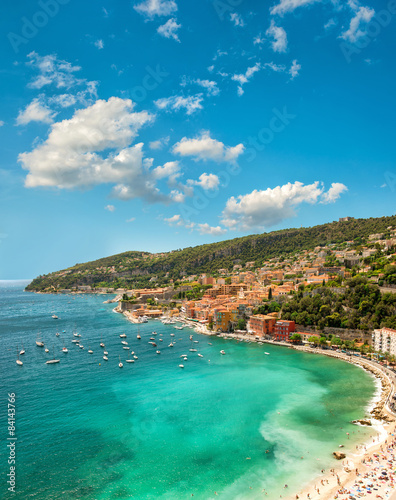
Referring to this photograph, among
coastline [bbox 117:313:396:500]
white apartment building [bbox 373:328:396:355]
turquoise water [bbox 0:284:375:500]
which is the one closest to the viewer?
coastline [bbox 117:313:396:500]

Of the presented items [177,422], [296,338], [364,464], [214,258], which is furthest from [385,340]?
[214,258]

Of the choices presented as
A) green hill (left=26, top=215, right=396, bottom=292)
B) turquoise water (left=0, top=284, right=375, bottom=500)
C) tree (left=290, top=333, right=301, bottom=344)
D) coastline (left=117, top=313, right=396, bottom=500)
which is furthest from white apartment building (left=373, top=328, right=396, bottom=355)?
green hill (left=26, top=215, right=396, bottom=292)

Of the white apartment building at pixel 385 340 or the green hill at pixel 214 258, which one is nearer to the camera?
the white apartment building at pixel 385 340

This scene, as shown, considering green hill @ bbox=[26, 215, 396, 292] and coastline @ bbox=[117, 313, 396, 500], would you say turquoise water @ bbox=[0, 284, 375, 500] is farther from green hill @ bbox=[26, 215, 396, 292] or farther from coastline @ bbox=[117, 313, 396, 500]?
green hill @ bbox=[26, 215, 396, 292]

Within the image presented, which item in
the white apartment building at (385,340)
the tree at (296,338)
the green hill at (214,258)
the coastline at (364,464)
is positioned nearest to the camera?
the coastline at (364,464)

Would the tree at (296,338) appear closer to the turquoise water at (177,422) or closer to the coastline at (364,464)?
the turquoise water at (177,422)

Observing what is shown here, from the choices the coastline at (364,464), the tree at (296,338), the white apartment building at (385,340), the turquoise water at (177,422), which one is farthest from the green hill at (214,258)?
the coastline at (364,464)
